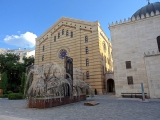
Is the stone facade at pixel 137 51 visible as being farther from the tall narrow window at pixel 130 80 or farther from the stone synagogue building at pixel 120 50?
the tall narrow window at pixel 130 80

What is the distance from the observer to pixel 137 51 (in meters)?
19.1

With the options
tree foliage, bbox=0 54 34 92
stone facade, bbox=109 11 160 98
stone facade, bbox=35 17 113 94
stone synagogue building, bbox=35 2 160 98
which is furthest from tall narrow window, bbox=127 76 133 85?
tree foliage, bbox=0 54 34 92

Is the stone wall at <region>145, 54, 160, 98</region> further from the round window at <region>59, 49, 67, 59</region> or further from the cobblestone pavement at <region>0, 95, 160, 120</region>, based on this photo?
the round window at <region>59, 49, 67, 59</region>

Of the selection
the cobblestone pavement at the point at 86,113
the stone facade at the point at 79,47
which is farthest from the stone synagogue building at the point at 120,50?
the cobblestone pavement at the point at 86,113

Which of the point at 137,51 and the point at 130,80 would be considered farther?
the point at 137,51

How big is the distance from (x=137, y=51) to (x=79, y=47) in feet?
41.2

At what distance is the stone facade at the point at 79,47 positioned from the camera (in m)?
25.2

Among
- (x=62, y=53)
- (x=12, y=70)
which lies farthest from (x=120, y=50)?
(x=12, y=70)

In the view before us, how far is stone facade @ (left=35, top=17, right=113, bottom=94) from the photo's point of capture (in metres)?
25.2

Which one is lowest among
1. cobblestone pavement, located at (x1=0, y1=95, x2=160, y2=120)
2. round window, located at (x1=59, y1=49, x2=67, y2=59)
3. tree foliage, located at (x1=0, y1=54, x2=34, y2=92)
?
cobblestone pavement, located at (x1=0, y1=95, x2=160, y2=120)

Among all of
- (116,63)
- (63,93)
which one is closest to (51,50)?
(116,63)

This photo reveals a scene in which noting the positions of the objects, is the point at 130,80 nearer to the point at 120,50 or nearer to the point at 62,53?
the point at 120,50

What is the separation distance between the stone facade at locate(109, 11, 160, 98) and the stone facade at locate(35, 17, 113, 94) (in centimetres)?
551

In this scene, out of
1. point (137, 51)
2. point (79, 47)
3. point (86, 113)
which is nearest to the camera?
point (86, 113)
